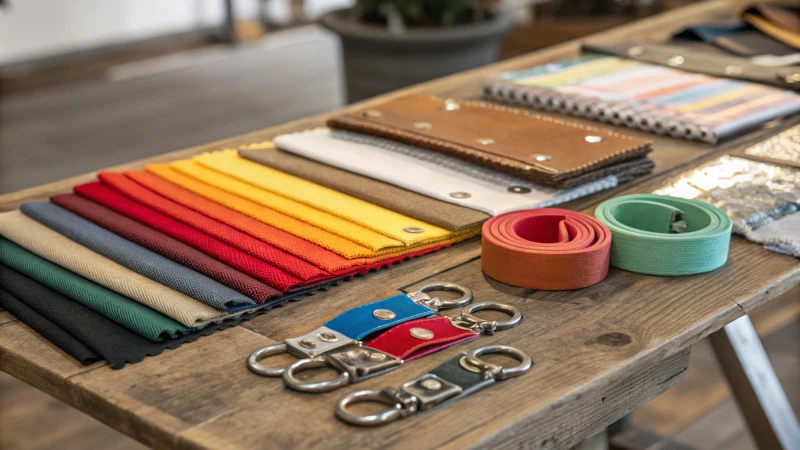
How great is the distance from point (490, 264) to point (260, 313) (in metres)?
0.25

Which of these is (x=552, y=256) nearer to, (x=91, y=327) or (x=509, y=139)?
(x=509, y=139)

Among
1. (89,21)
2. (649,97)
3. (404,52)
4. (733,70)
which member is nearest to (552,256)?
(649,97)

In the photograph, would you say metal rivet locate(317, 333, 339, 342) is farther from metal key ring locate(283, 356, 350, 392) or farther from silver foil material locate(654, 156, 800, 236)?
silver foil material locate(654, 156, 800, 236)

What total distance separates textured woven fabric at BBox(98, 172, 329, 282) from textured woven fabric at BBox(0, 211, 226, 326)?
0.10 m

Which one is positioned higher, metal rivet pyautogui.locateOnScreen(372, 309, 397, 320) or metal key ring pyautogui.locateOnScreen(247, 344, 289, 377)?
metal rivet pyautogui.locateOnScreen(372, 309, 397, 320)

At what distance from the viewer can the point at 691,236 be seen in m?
1.00

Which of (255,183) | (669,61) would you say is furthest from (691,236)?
(669,61)

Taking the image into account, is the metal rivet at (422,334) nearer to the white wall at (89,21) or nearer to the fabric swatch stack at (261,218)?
the fabric swatch stack at (261,218)

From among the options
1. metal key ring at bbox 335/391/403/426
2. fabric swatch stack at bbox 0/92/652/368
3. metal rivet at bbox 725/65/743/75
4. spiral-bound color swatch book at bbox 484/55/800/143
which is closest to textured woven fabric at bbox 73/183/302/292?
fabric swatch stack at bbox 0/92/652/368

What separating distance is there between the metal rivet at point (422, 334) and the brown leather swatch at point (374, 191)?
0.76ft

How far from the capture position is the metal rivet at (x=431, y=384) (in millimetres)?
797

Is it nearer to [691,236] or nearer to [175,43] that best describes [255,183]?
[691,236]

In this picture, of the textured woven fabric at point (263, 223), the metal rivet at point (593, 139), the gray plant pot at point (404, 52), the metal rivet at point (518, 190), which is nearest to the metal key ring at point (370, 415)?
the textured woven fabric at point (263, 223)

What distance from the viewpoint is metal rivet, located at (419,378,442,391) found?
2.62 ft
